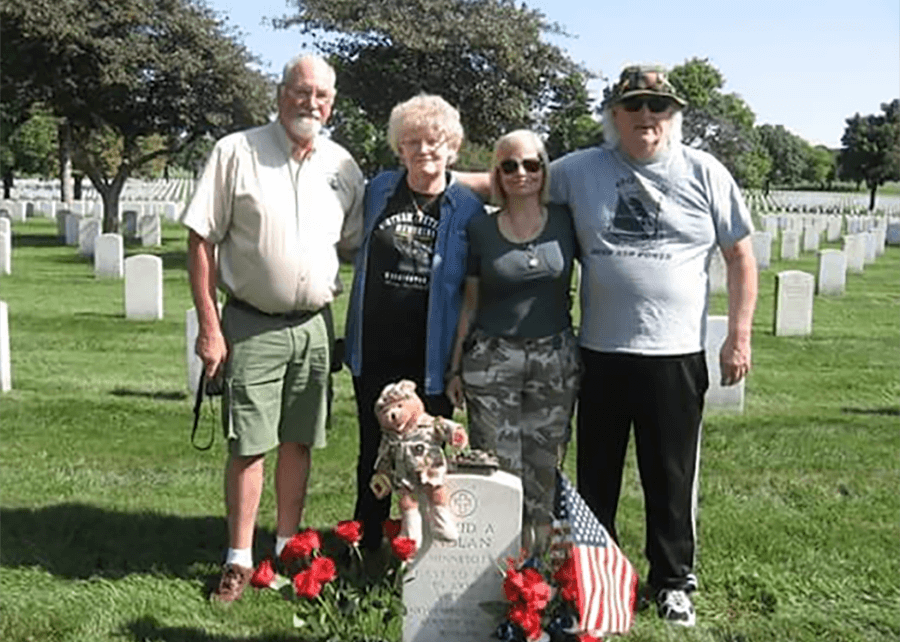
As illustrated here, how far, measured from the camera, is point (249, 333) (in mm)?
4594

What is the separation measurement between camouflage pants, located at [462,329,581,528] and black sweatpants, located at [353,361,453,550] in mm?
198

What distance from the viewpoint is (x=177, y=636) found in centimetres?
447

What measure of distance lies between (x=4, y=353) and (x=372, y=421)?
515 cm

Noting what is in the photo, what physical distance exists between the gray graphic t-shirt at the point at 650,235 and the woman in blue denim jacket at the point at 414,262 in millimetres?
444

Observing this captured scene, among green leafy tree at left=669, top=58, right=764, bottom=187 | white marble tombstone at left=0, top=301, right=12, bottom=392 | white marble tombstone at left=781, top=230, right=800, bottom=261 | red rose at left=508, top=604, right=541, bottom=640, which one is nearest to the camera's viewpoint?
red rose at left=508, top=604, right=541, bottom=640

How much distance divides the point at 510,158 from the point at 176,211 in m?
36.2

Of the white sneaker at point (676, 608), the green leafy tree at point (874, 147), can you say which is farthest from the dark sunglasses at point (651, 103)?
the green leafy tree at point (874, 147)

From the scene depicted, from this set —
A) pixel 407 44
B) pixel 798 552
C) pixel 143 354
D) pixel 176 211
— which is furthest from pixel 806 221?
pixel 798 552

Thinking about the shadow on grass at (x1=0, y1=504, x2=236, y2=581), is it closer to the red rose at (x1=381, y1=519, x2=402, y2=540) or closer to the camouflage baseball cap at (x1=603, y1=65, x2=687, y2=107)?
the red rose at (x1=381, y1=519, x2=402, y2=540)

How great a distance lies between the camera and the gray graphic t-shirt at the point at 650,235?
428 cm

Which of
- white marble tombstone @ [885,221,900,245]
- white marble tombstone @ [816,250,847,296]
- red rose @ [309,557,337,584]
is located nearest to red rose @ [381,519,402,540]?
red rose @ [309,557,337,584]

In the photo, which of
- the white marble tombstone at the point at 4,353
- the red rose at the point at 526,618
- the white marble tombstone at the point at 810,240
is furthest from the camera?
the white marble tombstone at the point at 810,240

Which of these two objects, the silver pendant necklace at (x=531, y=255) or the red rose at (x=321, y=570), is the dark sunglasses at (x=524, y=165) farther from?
the red rose at (x=321, y=570)

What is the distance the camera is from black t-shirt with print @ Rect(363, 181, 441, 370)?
14.6 feet
